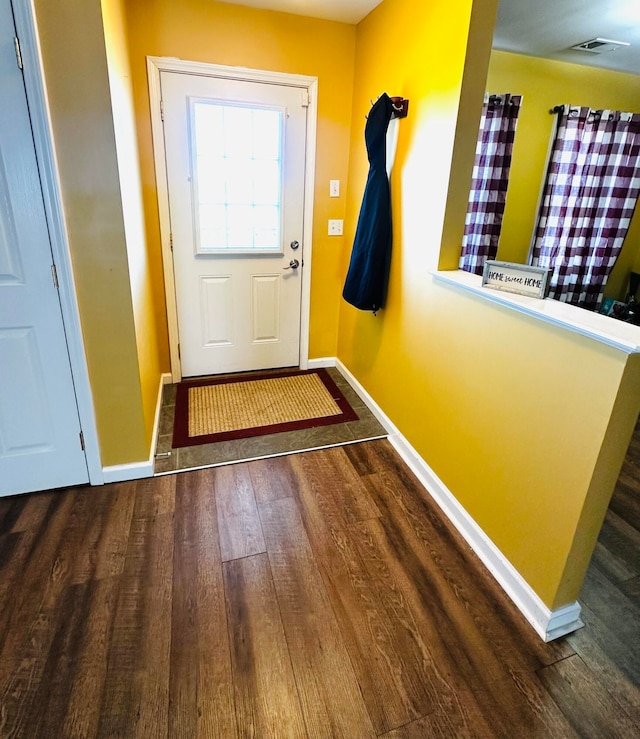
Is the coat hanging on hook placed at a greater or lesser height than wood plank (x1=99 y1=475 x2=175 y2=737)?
greater

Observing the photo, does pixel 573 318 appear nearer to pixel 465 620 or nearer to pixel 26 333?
pixel 465 620

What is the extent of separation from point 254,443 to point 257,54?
2.36 metres

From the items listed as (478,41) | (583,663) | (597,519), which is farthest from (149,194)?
(583,663)

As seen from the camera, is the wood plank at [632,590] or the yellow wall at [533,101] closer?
the wood plank at [632,590]

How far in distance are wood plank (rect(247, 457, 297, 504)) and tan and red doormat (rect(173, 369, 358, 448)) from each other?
0.97 feet

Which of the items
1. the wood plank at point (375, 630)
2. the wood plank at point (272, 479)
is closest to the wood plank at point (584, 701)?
the wood plank at point (375, 630)

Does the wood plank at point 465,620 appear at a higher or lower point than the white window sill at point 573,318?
lower

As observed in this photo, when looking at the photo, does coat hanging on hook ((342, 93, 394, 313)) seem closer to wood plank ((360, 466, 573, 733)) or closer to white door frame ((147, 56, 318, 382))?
white door frame ((147, 56, 318, 382))

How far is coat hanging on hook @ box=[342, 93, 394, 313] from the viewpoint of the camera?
2.26 meters

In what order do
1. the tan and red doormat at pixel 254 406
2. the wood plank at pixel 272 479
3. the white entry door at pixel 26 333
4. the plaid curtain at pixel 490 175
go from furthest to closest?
the plaid curtain at pixel 490 175 → the tan and red doormat at pixel 254 406 → the wood plank at pixel 272 479 → the white entry door at pixel 26 333

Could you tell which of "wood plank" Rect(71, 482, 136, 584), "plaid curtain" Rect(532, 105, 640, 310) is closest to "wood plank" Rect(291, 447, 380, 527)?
"wood plank" Rect(71, 482, 136, 584)

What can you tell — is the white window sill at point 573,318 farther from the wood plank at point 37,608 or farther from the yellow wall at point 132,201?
the wood plank at point 37,608

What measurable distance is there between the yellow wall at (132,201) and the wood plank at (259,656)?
93cm

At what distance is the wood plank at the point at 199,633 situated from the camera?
117cm
